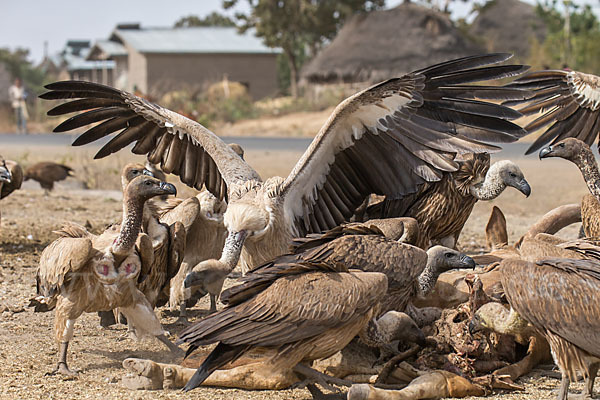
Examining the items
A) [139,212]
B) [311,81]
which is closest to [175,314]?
[139,212]

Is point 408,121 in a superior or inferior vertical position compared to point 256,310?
superior

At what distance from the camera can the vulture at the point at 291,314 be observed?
3.79 meters

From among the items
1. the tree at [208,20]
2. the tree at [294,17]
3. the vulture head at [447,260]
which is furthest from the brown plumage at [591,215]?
the tree at [208,20]

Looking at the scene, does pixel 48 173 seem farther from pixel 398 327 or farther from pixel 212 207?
pixel 398 327

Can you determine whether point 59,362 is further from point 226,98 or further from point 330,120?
point 226,98

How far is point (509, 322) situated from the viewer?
427 centimetres

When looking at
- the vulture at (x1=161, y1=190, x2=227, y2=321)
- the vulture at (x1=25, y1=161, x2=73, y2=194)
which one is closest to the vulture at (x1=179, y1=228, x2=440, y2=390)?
the vulture at (x1=161, y1=190, x2=227, y2=321)

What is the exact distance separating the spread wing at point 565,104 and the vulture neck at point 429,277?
2.32 meters

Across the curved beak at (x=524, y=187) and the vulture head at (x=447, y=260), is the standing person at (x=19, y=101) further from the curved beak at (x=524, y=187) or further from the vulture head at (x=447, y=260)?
the vulture head at (x=447, y=260)

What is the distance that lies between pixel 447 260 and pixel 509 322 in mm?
532

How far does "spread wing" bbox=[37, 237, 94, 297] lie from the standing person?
64.7 ft

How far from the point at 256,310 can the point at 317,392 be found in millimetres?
543

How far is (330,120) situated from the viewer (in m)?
4.84

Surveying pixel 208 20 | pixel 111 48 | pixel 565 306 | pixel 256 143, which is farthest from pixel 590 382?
pixel 208 20
